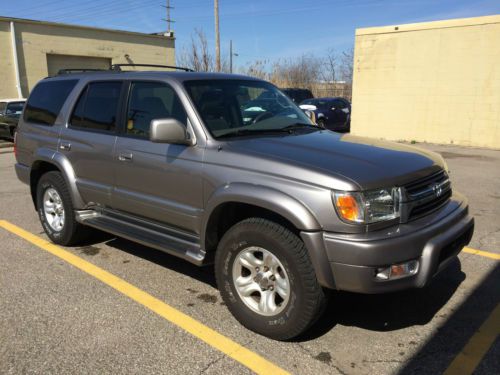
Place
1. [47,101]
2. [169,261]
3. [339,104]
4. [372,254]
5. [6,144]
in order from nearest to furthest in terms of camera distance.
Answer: [372,254], [169,261], [47,101], [6,144], [339,104]

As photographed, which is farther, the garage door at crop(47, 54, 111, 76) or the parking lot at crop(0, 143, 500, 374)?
the garage door at crop(47, 54, 111, 76)

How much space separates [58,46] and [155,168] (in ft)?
83.6

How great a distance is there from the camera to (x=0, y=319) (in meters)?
3.52

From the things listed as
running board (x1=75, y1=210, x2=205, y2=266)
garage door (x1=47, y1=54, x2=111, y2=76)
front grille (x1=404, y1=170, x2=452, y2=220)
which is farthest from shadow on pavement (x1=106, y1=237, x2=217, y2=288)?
garage door (x1=47, y1=54, x2=111, y2=76)

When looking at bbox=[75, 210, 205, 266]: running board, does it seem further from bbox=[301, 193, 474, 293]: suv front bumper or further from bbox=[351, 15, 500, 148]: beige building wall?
bbox=[351, 15, 500, 148]: beige building wall

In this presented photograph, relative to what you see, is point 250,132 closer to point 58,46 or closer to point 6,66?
point 6,66

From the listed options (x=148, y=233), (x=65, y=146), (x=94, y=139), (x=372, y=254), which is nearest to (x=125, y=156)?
(x=94, y=139)

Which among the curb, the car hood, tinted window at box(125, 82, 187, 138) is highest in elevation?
tinted window at box(125, 82, 187, 138)

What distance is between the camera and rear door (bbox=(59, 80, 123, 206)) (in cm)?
436

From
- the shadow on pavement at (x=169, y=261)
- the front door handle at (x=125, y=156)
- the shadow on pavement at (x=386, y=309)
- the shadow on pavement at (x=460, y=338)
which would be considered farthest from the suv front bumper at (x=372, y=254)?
the front door handle at (x=125, y=156)

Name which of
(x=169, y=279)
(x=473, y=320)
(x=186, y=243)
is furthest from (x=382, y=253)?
(x=169, y=279)

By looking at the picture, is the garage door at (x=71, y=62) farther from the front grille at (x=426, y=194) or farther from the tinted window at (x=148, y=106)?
the front grille at (x=426, y=194)

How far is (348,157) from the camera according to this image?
323 centimetres

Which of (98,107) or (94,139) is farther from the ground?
(98,107)
